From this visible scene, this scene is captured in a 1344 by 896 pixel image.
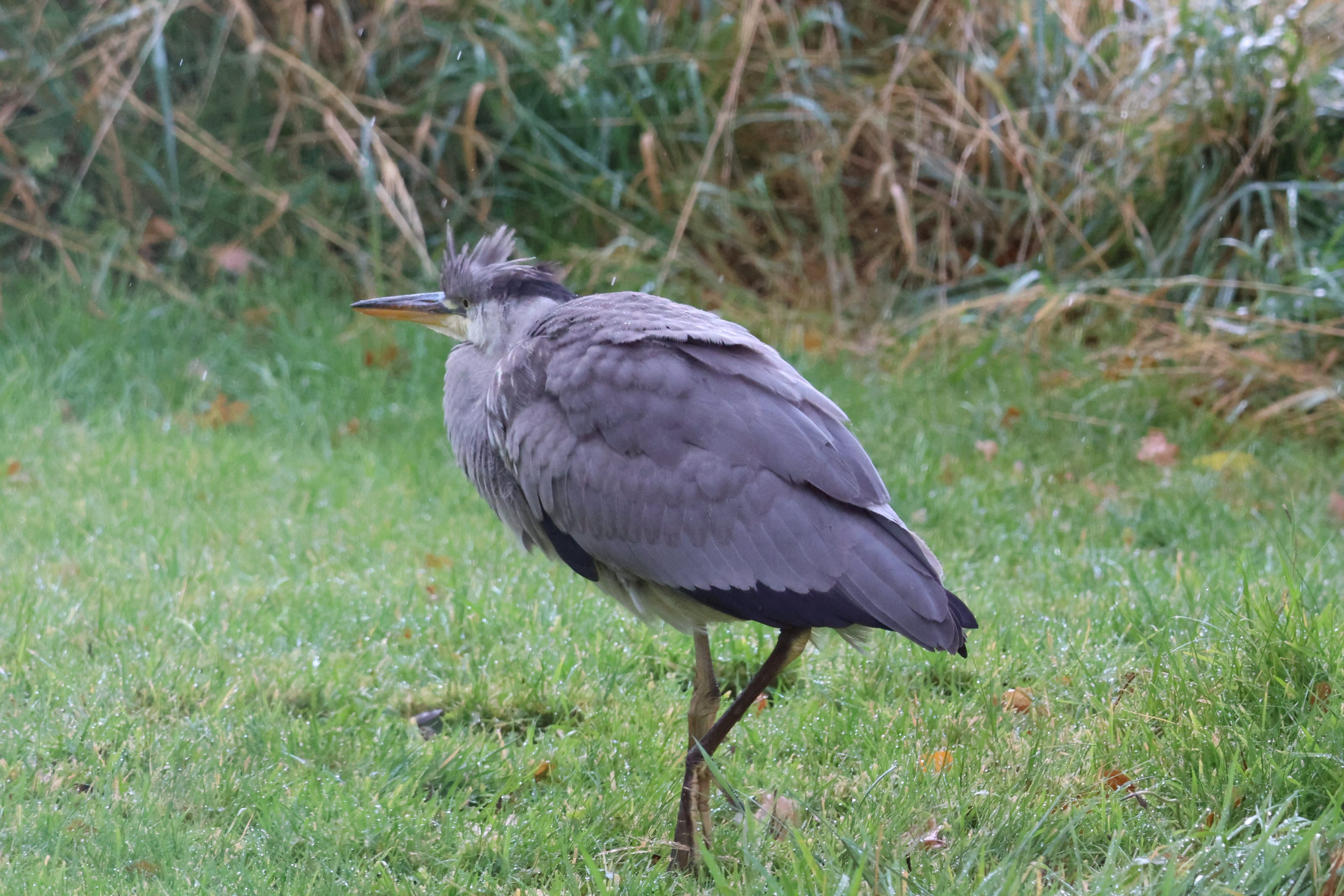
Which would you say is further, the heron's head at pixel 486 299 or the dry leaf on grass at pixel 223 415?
the dry leaf on grass at pixel 223 415

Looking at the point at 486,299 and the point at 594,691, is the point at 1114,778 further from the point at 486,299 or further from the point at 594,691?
the point at 486,299

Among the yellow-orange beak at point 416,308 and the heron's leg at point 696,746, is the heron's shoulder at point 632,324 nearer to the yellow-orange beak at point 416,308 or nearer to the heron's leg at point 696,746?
the yellow-orange beak at point 416,308

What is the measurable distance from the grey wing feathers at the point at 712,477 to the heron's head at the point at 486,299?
1.43ft

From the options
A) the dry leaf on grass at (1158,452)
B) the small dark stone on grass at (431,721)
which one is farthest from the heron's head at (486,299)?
the dry leaf on grass at (1158,452)

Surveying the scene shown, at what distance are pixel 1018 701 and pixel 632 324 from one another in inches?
55.0

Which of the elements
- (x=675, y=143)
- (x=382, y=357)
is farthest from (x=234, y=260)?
(x=675, y=143)

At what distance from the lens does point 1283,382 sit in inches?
234

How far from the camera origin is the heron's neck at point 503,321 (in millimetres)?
3438

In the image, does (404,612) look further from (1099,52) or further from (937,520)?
(1099,52)

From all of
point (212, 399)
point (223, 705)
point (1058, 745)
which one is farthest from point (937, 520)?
point (212, 399)

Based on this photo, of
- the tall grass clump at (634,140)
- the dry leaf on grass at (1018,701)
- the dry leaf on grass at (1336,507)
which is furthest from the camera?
the tall grass clump at (634,140)

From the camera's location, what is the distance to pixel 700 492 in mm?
2795

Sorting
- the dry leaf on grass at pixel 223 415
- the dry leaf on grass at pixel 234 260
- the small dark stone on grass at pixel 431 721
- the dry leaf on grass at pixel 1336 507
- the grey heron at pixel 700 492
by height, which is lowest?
the dry leaf on grass at pixel 223 415

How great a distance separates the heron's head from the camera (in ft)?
11.4
